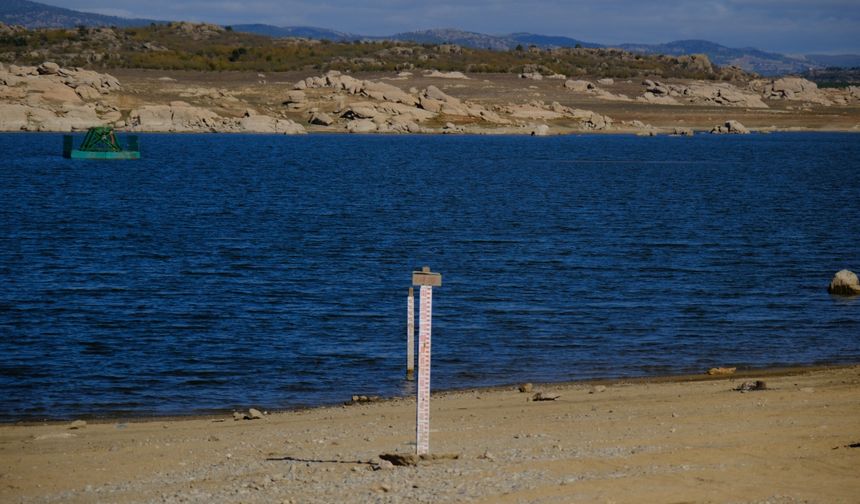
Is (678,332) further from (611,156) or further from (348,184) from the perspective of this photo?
(611,156)

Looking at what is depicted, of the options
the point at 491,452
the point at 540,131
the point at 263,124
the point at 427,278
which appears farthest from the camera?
the point at 540,131

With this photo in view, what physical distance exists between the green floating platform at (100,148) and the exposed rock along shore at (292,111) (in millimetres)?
25312

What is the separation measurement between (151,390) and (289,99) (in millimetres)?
112694

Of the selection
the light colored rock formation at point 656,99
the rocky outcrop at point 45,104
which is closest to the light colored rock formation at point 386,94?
the rocky outcrop at point 45,104

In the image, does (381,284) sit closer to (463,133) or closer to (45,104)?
(45,104)

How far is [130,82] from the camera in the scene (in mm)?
134250

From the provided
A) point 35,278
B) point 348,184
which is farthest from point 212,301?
point 348,184

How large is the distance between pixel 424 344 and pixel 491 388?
6236mm

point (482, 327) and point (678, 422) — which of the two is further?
point (482, 327)

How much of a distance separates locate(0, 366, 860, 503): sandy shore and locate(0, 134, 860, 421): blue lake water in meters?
2.34

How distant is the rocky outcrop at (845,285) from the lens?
1004 inches

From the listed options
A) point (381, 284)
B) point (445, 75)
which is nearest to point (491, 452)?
point (381, 284)

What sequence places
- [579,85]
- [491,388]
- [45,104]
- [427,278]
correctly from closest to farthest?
[427,278]
[491,388]
[45,104]
[579,85]

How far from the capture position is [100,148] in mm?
84812
